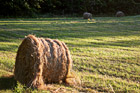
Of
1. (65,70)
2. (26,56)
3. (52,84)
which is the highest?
(26,56)

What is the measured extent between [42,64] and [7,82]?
1003 mm

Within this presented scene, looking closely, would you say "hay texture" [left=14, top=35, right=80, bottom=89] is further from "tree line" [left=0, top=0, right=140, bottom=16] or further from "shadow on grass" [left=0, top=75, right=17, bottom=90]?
A: "tree line" [left=0, top=0, right=140, bottom=16]

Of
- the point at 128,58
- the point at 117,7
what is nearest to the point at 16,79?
the point at 128,58

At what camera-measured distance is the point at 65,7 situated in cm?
3547

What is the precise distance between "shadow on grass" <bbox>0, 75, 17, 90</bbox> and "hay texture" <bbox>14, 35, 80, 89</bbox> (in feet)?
0.51

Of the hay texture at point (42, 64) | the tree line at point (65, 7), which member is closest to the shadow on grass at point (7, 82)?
the hay texture at point (42, 64)

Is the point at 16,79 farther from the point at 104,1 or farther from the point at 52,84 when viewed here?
the point at 104,1

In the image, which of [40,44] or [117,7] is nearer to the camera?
[40,44]

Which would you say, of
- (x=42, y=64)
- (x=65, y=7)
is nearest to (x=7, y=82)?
(x=42, y=64)

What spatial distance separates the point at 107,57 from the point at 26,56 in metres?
3.50

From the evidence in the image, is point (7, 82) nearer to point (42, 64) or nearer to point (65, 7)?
point (42, 64)

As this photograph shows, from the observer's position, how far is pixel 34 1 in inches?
1180

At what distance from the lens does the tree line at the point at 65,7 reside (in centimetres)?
2700

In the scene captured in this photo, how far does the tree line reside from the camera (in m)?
27.0
